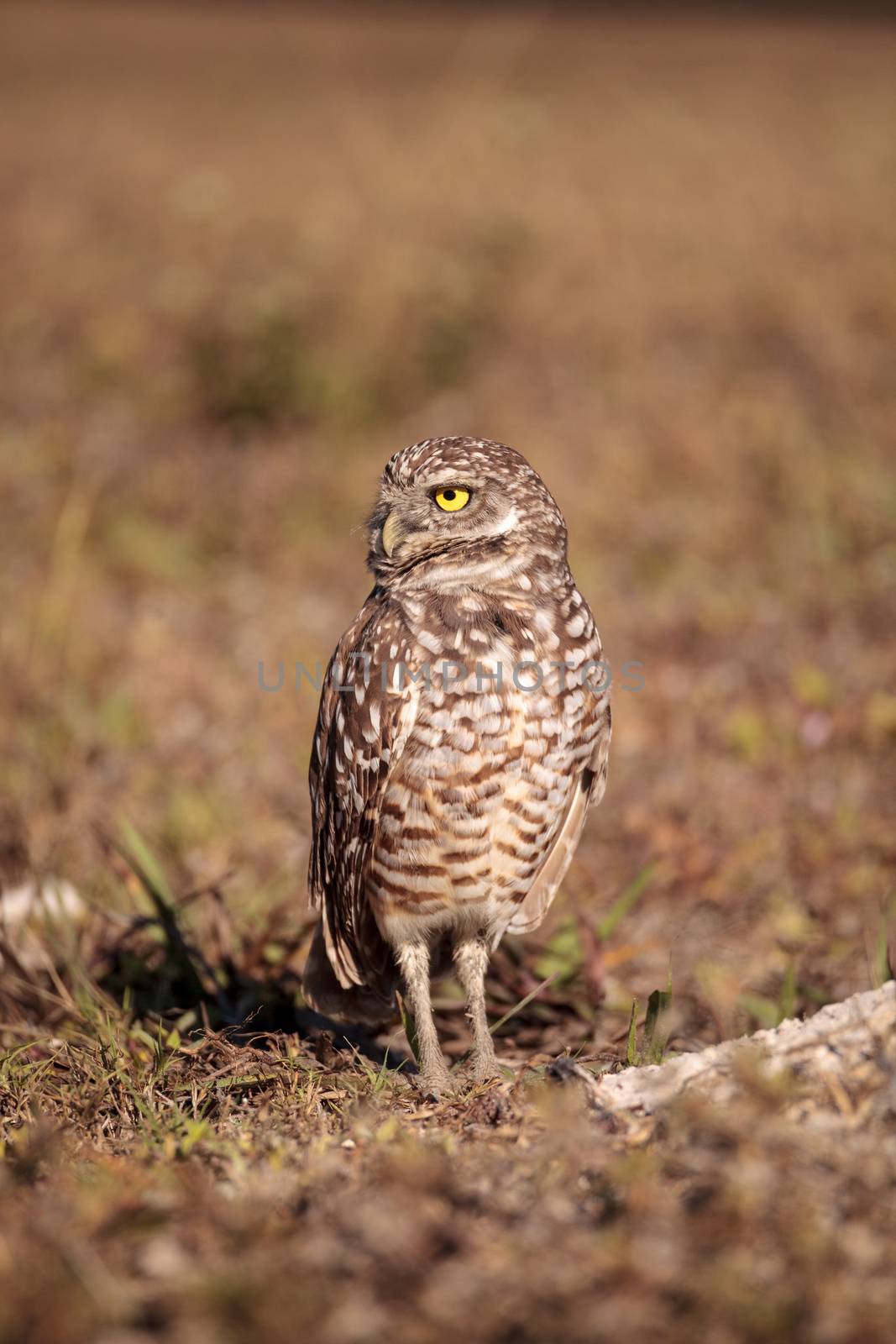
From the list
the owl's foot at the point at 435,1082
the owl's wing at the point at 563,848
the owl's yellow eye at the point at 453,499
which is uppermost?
the owl's yellow eye at the point at 453,499

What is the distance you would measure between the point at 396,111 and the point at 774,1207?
14.7m

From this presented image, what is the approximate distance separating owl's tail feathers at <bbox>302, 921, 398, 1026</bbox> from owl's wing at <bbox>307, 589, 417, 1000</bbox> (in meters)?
0.02

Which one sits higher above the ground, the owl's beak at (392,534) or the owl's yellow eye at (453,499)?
the owl's yellow eye at (453,499)

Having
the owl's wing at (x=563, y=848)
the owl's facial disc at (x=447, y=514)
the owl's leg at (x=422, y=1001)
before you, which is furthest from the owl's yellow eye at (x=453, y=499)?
the owl's leg at (x=422, y=1001)

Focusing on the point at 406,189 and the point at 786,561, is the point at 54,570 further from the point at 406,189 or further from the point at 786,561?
the point at 406,189

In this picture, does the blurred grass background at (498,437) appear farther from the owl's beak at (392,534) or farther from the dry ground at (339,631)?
the owl's beak at (392,534)

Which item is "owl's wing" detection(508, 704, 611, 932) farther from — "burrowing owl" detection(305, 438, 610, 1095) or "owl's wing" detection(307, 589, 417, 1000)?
"owl's wing" detection(307, 589, 417, 1000)

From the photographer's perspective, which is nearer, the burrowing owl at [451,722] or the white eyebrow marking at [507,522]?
the burrowing owl at [451,722]

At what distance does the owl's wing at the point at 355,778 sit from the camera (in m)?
2.73

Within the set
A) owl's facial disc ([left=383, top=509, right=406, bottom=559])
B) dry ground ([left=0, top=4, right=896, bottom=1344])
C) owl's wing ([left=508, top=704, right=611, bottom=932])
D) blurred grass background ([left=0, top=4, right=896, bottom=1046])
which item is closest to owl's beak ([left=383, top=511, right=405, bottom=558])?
owl's facial disc ([left=383, top=509, right=406, bottom=559])

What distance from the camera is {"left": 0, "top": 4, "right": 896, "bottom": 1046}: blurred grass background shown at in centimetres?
410

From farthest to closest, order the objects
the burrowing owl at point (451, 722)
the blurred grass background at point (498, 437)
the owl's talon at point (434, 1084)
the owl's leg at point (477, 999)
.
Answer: the blurred grass background at point (498, 437) < the owl's leg at point (477, 999) < the burrowing owl at point (451, 722) < the owl's talon at point (434, 1084)

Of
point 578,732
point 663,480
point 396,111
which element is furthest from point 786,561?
point 396,111

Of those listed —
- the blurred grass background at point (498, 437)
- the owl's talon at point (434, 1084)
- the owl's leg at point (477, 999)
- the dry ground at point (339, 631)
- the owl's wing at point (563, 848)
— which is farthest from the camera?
the blurred grass background at point (498, 437)
